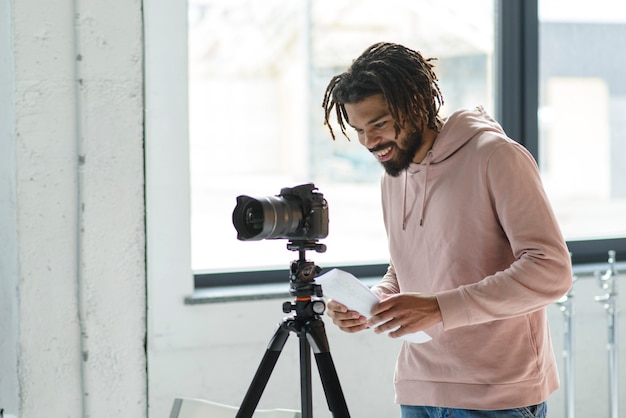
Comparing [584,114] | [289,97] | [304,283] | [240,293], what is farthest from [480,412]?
[584,114]

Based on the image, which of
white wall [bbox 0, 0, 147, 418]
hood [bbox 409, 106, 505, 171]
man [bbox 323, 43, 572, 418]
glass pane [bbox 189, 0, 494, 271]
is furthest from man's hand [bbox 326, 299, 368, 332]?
glass pane [bbox 189, 0, 494, 271]

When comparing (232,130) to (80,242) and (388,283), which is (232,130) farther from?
(388,283)

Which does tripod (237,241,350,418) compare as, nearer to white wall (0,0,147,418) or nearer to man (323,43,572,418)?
man (323,43,572,418)

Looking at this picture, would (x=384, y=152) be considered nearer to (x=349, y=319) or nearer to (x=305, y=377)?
(x=349, y=319)

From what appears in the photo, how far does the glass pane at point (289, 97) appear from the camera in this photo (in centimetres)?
264

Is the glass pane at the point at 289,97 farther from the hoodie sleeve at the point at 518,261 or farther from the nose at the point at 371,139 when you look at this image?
the hoodie sleeve at the point at 518,261

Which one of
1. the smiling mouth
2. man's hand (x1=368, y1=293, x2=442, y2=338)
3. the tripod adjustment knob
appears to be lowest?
the tripod adjustment knob

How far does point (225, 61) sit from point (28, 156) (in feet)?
2.40

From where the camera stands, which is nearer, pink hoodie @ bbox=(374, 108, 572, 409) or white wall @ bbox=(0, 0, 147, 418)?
pink hoodie @ bbox=(374, 108, 572, 409)

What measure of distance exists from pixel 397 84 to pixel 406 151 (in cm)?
13

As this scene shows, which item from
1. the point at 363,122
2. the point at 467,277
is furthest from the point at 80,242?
the point at 467,277

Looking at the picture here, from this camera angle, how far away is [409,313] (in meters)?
1.42

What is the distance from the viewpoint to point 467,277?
4.89ft

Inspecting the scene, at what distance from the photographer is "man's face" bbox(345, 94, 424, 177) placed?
1.57 m
